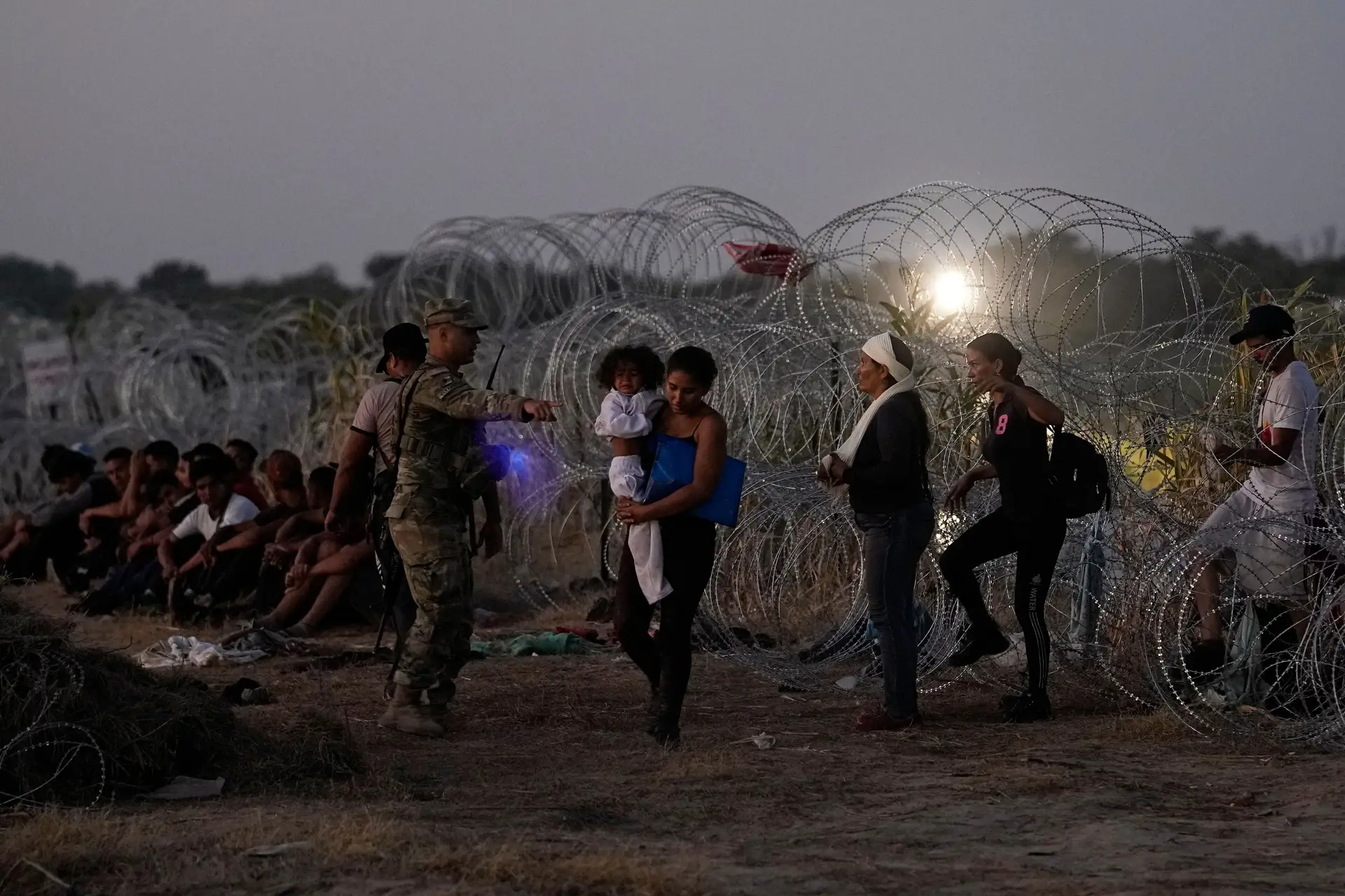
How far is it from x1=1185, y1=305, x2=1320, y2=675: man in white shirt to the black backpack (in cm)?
44

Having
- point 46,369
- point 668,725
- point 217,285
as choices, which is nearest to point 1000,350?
point 668,725

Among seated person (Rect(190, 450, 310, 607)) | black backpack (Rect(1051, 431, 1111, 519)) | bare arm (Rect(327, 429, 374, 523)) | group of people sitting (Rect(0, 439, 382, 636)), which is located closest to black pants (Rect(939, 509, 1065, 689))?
black backpack (Rect(1051, 431, 1111, 519))

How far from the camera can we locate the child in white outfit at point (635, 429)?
6461mm

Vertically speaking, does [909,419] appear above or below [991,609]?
above

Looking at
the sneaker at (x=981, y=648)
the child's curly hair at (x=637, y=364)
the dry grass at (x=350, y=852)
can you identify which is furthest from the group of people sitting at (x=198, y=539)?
the dry grass at (x=350, y=852)

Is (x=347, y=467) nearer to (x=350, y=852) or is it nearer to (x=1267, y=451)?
(x=350, y=852)

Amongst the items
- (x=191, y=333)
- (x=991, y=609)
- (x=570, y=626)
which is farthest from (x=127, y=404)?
(x=991, y=609)

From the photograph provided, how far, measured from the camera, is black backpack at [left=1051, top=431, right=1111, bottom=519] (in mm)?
6988

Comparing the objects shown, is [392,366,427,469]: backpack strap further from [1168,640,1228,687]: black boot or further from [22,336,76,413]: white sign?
[22,336,76,413]: white sign

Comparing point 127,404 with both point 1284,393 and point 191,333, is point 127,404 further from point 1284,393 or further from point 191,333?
point 1284,393

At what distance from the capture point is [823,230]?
9.64 meters

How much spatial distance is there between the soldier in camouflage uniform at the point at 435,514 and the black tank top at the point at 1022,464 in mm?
2129

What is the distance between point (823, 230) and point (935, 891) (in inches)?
227

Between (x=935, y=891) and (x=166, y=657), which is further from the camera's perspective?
(x=166, y=657)
